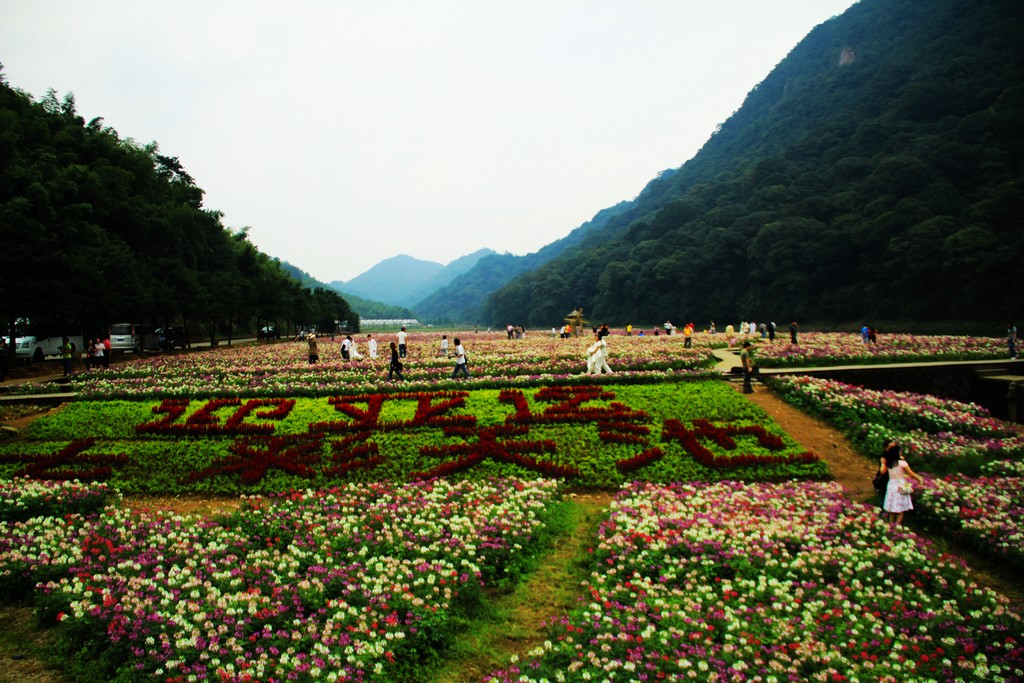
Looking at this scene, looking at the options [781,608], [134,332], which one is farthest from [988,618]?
[134,332]

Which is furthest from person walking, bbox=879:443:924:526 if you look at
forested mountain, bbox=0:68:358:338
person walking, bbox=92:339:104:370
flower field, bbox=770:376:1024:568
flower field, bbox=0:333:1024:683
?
forested mountain, bbox=0:68:358:338

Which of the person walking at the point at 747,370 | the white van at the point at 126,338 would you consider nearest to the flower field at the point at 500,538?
the person walking at the point at 747,370

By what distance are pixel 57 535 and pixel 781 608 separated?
9.56 metres

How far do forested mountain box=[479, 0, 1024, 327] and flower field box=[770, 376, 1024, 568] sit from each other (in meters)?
48.0

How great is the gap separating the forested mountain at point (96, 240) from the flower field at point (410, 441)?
42.9ft

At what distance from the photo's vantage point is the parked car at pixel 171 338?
4090 cm

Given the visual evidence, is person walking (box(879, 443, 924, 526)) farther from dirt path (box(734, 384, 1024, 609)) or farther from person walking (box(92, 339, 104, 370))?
person walking (box(92, 339, 104, 370))

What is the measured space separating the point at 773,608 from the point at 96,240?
36.4m

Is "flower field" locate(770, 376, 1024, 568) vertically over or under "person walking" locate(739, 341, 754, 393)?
under

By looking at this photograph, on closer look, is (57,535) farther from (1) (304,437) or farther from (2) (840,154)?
(2) (840,154)

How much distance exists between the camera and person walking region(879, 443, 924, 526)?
29.2 ft

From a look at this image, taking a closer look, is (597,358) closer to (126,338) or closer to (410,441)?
(410,441)

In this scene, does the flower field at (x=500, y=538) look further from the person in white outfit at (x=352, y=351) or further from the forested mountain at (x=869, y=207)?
the forested mountain at (x=869, y=207)

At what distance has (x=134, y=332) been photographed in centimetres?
3884
